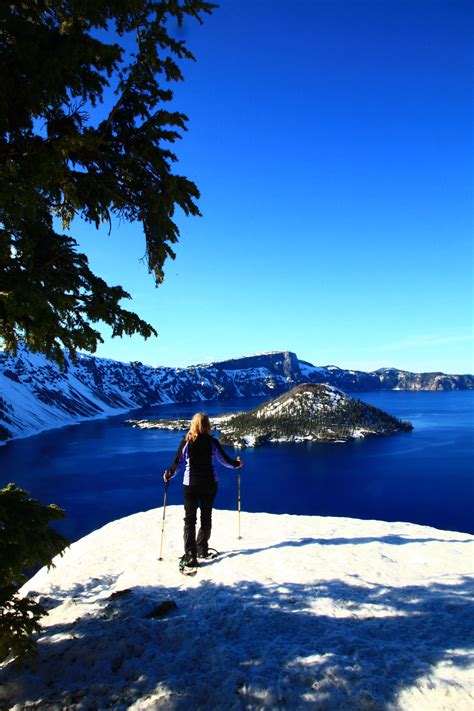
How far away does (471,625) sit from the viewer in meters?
6.28

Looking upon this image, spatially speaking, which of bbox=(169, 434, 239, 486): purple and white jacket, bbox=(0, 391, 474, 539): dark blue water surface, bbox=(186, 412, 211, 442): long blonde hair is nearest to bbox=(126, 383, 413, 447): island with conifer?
bbox=(0, 391, 474, 539): dark blue water surface

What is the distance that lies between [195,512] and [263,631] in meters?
4.03

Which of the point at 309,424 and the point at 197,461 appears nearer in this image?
the point at 197,461

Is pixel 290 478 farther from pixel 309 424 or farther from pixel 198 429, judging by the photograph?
pixel 198 429

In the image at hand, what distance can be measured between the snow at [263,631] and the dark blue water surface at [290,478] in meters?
58.0

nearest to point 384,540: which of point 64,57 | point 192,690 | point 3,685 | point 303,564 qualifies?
point 303,564

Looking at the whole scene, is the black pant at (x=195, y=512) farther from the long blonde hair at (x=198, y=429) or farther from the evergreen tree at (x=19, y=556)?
the evergreen tree at (x=19, y=556)

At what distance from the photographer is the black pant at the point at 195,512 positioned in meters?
9.83

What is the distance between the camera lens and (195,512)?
33.3 ft

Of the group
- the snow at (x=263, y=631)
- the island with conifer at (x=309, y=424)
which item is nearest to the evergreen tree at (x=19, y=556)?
the snow at (x=263, y=631)

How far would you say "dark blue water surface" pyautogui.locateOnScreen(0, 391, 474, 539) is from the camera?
7319 cm

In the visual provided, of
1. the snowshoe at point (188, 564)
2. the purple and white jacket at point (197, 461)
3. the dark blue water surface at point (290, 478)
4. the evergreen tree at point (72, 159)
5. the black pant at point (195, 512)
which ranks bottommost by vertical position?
the dark blue water surface at point (290, 478)

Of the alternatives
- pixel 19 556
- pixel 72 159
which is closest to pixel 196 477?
pixel 19 556

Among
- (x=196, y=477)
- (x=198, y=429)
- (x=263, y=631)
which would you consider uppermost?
(x=198, y=429)
